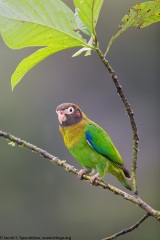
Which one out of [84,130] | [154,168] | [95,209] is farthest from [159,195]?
[84,130]

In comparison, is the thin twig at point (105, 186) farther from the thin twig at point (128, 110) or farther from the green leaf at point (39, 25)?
the green leaf at point (39, 25)

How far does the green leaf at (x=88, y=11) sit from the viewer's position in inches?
22.7

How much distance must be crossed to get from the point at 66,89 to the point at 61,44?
2.86 metres

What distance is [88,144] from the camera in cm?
106

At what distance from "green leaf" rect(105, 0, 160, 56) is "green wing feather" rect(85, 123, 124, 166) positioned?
38cm

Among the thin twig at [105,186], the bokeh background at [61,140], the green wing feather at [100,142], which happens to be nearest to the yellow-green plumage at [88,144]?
the green wing feather at [100,142]

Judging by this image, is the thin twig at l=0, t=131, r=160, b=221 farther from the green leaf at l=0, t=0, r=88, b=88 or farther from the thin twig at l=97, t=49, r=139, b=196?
the green leaf at l=0, t=0, r=88, b=88

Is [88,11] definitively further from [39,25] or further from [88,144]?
[88,144]

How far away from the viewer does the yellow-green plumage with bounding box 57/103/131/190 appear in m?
0.99

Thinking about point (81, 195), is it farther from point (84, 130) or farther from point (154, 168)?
point (84, 130)

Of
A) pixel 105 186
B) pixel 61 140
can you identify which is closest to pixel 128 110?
pixel 105 186

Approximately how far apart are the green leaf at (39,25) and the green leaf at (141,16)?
0.06m

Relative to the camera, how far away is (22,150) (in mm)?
4113

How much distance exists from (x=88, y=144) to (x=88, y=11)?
0.51 meters
